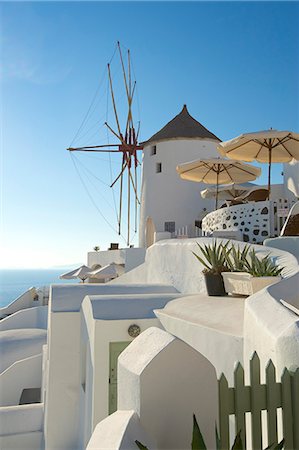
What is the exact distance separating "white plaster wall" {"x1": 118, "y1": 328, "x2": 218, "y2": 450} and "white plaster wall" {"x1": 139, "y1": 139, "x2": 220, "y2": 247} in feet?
67.1

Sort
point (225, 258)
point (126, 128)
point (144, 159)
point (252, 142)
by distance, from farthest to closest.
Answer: point (126, 128) < point (144, 159) < point (252, 142) < point (225, 258)

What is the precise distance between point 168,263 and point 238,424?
7841 mm

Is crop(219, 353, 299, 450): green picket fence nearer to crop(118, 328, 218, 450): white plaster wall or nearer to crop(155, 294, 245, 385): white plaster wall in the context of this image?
crop(118, 328, 218, 450): white plaster wall

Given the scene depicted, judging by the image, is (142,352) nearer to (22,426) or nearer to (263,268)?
(263,268)

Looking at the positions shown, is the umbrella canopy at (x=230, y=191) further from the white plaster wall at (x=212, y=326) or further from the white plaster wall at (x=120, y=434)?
the white plaster wall at (x=120, y=434)

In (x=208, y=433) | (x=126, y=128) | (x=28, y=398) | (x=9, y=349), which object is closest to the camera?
(x=208, y=433)

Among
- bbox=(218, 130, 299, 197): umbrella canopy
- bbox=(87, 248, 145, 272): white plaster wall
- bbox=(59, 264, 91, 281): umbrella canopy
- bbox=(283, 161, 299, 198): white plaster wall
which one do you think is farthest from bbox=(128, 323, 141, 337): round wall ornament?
bbox=(59, 264, 91, 281): umbrella canopy

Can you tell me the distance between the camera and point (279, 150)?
1145cm

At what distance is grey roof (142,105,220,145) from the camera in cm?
2397

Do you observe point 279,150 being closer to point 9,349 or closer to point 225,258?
point 225,258

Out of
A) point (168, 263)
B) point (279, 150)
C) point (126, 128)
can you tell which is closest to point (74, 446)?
point (168, 263)

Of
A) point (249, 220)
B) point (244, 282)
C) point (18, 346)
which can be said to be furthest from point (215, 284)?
point (18, 346)

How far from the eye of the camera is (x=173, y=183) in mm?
23547

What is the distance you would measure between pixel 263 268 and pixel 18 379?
10.3m
